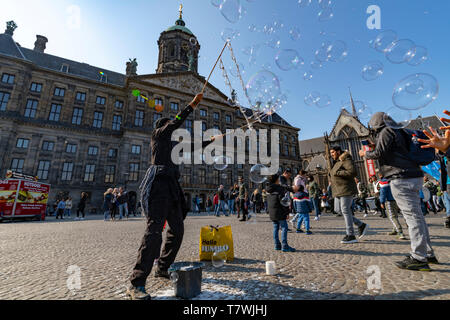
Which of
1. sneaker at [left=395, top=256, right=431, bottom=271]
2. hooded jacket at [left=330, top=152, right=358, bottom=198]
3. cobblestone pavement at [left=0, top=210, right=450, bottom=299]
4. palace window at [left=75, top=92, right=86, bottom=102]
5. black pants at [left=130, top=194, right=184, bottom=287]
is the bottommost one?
cobblestone pavement at [left=0, top=210, right=450, bottom=299]

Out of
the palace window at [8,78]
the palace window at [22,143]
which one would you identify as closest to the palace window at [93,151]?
the palace window at [22,143]

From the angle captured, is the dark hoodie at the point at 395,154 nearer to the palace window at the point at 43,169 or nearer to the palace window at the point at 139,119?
the palace window at the point at 139,119

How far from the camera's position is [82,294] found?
84.1 inches

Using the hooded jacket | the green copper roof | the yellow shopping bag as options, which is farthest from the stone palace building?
the yellow shopping bag

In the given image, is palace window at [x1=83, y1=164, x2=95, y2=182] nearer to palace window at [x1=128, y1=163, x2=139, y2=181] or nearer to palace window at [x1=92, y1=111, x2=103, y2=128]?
palace window at [x1=128, y1=163, x2=139, y2=181]

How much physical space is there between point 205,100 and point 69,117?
66.2 feet

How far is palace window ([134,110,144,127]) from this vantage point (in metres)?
31.0

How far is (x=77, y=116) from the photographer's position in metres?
30.1

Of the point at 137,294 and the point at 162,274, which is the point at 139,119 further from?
the point at 137,294

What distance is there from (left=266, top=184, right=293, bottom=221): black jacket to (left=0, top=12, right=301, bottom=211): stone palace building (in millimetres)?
22147

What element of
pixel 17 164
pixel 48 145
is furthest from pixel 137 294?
pixel 48 145

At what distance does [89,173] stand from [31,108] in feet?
37.7

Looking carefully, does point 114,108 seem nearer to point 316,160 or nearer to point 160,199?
point 160,199
